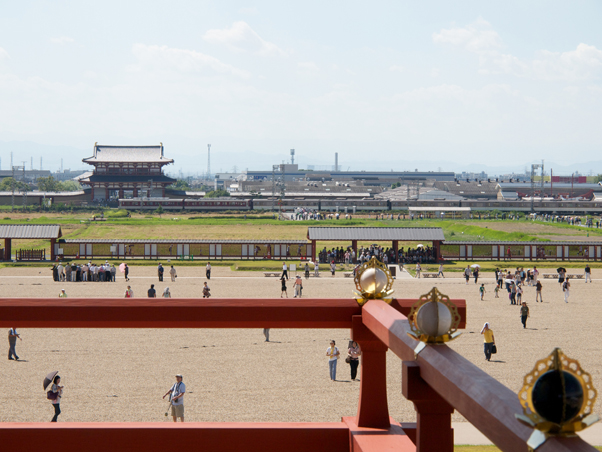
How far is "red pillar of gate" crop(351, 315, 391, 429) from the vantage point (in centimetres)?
570

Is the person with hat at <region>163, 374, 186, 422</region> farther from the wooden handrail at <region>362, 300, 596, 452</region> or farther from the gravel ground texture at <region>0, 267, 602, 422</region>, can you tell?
the wooden handrail at <region>362, 300, 596, 452</region>

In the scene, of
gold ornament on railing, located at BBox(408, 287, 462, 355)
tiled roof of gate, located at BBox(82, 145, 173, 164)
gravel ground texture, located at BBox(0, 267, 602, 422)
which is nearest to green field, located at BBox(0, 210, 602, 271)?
tiled roof of gate, located at BBox(82, 145, 173, 164)

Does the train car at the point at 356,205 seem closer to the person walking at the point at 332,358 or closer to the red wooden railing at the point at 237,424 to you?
the person walking at the point at 332,358

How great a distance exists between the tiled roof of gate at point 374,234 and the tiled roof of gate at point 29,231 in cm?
1834

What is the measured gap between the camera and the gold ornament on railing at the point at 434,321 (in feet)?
12.7

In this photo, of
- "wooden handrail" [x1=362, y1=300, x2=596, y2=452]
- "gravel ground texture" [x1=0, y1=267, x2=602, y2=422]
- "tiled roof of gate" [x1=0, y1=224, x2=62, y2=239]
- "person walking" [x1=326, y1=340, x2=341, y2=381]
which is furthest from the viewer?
"tiled roof of gate" [x1=0, y1=224, x2=62, y2=239]

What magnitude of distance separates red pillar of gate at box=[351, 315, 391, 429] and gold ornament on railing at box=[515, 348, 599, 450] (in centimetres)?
304

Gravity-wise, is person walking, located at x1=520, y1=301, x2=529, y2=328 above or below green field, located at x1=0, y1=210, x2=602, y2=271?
below

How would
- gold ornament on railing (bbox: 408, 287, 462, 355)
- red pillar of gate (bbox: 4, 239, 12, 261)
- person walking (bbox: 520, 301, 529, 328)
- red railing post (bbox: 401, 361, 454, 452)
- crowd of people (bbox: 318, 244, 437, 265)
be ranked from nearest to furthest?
gold ornament on railing (bbox: 408, 287, 462, 355)
red railing post (bbox: 401, 361, 454, 452)
person walking (bbox: 520, 301, 529, 328)
crowd of people (bbox: 318, 244, 437, 265)
red pillar of gate (bbox: 4, 239, 12, 261)

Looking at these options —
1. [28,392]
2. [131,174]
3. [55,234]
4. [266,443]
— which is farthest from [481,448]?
[131,174]

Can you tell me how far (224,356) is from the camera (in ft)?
61.0

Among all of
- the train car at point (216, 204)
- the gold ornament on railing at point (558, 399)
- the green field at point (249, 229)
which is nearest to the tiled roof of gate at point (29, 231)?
the green field at point (249, 229)

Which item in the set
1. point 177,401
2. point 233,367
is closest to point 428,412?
point 177,401

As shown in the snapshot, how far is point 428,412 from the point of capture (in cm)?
412
